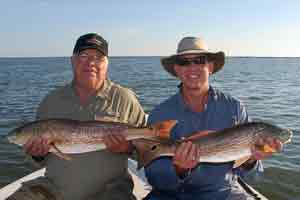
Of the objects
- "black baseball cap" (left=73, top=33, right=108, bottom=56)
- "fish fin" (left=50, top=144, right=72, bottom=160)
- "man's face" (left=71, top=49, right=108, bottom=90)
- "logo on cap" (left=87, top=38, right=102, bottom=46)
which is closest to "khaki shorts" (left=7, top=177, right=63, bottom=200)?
"fish fin" (left=50, top=144, right=72, bottom=160)

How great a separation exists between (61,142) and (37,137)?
0.28 meters

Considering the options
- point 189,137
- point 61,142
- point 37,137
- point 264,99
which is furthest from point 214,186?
point 264,99

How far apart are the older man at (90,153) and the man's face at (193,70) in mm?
832

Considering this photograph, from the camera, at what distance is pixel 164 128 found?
4.21m

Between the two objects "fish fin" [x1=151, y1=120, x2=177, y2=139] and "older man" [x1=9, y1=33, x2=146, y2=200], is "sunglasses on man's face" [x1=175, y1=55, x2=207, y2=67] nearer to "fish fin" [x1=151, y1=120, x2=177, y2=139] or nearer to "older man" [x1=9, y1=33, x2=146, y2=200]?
"fish fin" [x1=151, y1=120, x2=177, y2=139]

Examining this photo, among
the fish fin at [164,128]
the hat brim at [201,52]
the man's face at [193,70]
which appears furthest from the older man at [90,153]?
the man's face at [193,70]

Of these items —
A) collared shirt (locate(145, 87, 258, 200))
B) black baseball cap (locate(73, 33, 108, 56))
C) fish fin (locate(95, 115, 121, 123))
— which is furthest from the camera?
black baseball cap (locate(73, 33, 108, 56))

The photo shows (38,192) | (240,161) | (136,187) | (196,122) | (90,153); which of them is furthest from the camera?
(136,187)

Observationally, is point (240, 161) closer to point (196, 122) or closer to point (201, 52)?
point (196, 122)

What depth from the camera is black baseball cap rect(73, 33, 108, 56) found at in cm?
490

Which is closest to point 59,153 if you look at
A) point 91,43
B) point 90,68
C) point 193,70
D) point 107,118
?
point 107,118

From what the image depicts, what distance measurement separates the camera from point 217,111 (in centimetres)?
447

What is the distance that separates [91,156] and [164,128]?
3.45 feet

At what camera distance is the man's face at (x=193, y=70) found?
4.43m
